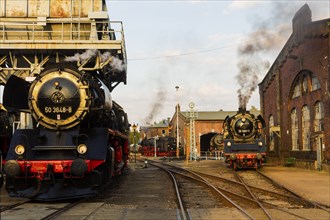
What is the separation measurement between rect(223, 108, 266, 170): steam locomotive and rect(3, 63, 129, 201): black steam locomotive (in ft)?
39.1

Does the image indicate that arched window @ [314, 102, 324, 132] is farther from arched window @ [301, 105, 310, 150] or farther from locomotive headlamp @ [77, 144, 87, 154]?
locomotive headlamp @ [77, 144, 87, 154]

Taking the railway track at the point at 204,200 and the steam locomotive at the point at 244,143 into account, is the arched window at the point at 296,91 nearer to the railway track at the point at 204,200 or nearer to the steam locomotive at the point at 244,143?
the steam locomotive at the point at 244,143

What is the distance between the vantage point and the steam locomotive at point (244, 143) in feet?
70.7

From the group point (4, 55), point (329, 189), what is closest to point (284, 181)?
point (329, 189)

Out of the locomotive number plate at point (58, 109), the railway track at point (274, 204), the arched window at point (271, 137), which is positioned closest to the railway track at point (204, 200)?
the railway track at point (274, 204)

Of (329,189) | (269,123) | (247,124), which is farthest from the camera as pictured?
(269,123)

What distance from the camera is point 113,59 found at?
19.1 metres

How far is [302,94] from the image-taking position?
25.5 metres

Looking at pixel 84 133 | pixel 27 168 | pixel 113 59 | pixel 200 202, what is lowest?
pixel 200 202

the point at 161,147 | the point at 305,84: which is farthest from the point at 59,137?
the point at 161,147

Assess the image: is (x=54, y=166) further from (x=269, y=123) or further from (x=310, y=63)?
(x=269, y=123)

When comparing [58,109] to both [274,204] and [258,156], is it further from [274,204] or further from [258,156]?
[258,156]

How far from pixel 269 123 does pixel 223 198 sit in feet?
75.5

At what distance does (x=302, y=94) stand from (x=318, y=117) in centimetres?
272
